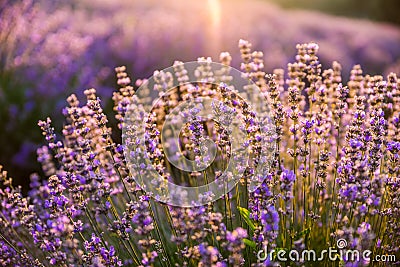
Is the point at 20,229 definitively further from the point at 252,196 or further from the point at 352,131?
the point at 352,131

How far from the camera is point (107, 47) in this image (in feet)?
25.0

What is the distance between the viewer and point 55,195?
2.67m

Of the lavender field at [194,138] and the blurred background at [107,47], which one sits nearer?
the lavender field at [194,138]

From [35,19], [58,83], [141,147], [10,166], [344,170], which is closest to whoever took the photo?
[344,170]

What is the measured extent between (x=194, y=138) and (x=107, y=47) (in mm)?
5310

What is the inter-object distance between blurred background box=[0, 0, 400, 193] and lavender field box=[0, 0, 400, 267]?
0.03 meters

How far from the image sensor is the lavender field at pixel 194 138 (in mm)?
2473

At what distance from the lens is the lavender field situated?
2473 millimetres

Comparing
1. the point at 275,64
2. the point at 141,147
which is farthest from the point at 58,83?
the point at 141,147

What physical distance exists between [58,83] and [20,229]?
11.2 feet

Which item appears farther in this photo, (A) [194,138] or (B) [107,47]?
(B) [107,47]

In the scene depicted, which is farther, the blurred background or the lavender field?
the blurred background

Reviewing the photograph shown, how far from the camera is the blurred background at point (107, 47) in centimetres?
630

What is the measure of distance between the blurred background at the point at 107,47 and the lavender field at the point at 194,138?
26 mm
